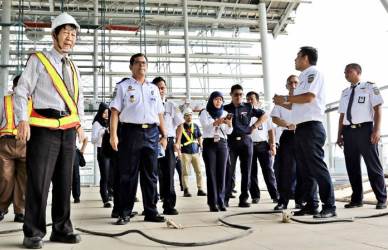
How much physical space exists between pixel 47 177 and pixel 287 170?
2.60 metres

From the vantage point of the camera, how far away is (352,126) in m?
4.31

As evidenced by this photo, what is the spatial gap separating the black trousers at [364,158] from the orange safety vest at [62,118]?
3071mm

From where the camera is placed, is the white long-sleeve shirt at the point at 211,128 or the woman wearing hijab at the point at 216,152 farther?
the white long-sleeve shirt at the point at 211,128

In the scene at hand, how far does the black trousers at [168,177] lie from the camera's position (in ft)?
13.5

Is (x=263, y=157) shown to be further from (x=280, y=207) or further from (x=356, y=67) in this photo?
(x=356, y=67)

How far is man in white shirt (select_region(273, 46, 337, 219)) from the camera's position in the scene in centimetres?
335

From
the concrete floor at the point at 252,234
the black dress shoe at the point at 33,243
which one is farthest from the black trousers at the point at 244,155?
the black dress shoe at the point at 33,243

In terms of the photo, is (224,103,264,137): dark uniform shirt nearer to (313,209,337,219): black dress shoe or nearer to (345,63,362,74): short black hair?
(345,63,362,74): short black hair

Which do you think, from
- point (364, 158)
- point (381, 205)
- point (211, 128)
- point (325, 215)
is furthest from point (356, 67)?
point (325, 215)

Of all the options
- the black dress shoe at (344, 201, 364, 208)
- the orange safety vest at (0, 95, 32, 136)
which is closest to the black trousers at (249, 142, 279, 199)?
the black dress shoe at (344, 201, 364, 208)

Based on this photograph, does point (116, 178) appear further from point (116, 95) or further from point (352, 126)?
point (352, 126)

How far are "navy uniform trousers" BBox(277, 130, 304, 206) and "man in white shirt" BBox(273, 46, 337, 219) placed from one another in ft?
1.99

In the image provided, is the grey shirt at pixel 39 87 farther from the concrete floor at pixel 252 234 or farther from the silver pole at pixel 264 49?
the silver pole at pixel 264 49

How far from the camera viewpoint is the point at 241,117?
4594 millimetres
